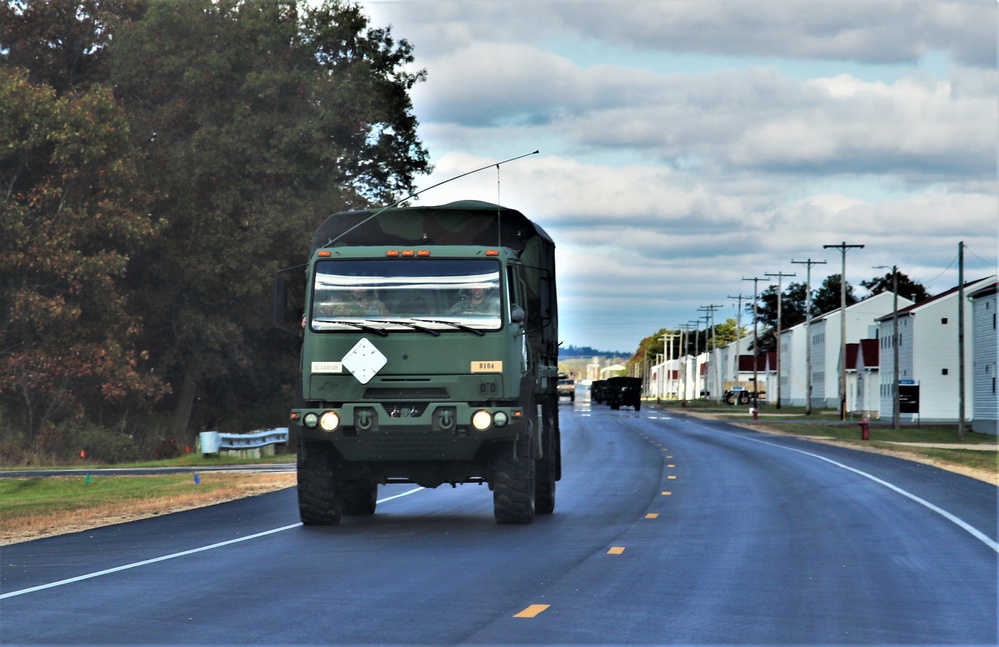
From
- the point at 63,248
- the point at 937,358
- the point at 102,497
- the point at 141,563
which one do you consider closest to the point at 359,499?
the point at 141,563

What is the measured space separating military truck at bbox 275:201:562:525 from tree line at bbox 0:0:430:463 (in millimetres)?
26958

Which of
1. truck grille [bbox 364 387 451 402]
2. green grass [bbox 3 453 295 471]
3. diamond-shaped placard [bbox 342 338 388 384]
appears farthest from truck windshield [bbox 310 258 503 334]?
green grass [bbox 3 453 295 471]

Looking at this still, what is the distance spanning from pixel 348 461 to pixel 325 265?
2458 mm

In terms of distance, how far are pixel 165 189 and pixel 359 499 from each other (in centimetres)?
3100

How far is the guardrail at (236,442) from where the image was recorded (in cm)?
3991

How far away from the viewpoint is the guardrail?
131 feet

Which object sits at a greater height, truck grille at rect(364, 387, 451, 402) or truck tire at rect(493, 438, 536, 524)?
truck grille at rect(364, 387, 451, 402)

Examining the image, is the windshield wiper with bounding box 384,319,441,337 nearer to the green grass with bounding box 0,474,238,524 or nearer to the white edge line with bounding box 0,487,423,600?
the white edge line with bounding box 0,487,423,600

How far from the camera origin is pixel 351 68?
52281 mm

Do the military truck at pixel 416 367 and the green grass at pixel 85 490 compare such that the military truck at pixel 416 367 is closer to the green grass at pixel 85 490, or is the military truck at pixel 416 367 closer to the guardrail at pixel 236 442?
the green grass at pixel 85 490

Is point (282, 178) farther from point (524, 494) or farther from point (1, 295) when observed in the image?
point (524, 494)

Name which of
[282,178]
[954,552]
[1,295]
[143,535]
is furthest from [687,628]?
[282,178]

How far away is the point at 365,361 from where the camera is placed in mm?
16891

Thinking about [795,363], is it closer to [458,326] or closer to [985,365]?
[985,365]
